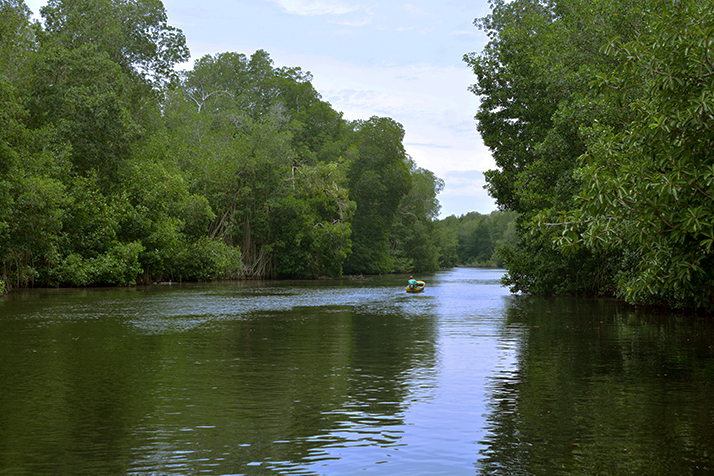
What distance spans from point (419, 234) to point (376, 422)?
85.2 metres

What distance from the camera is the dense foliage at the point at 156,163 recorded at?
3106 cm

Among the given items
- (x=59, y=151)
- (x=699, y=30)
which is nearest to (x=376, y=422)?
(x=699, y=30)

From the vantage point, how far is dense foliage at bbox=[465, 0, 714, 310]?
9.74m

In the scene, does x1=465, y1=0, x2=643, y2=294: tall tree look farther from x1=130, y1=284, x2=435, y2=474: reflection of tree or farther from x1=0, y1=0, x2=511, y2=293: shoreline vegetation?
x1=0, y1=0, x2=511, y2=293: shoreline vegetation

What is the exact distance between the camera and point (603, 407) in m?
7.14

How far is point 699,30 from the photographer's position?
925cm

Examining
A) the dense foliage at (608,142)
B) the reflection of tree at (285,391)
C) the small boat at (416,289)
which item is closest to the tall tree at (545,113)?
the dense foliage at (608,142)

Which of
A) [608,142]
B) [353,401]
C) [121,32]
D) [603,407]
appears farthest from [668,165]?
[121,32]

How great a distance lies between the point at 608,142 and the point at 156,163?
37.2m

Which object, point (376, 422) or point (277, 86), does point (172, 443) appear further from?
point (277, 86)

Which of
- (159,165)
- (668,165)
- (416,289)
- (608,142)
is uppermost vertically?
(159,165)

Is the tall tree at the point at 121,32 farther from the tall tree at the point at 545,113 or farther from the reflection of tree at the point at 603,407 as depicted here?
the reflection of tree at the point at 603,407

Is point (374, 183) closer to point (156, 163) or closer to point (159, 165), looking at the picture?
point (156, 163)

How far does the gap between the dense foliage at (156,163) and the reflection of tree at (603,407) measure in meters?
22.5
